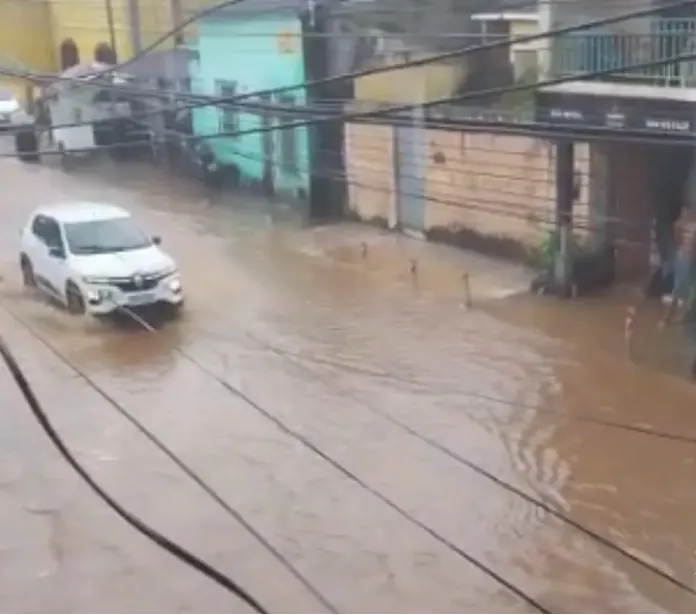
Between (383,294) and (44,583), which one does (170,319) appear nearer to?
(383,294)

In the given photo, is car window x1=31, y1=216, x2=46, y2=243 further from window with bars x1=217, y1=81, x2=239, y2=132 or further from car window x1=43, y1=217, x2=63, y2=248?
window with bars x1=217, y1=81, x2=239, y2=132

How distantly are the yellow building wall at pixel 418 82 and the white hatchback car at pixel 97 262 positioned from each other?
3.87 m

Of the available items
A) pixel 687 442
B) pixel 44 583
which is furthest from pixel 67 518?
pixel 687 442

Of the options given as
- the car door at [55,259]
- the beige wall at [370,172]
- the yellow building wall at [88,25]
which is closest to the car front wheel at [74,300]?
the car door at [55,259]

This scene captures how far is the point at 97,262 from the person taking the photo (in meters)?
13.0

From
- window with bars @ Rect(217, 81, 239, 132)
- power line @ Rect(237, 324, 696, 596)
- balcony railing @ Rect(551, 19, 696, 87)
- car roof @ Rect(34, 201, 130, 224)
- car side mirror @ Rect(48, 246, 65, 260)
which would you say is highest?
balcony railing @ Rect(551, 19, 696, 87)

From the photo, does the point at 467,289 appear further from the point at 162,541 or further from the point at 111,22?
the point at 111,22

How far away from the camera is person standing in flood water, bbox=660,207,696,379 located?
11.2 m

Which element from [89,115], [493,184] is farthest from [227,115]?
[493,184]

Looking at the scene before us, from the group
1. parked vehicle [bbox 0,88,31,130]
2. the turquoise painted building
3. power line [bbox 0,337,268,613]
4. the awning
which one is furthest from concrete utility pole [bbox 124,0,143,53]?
power line [bbox 0,337,268,613]

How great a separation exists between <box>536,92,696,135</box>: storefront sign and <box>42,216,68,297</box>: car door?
17.7 ft

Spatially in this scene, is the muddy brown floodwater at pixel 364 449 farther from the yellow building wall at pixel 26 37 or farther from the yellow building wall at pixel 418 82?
the yellow building wall at pixel 26 37

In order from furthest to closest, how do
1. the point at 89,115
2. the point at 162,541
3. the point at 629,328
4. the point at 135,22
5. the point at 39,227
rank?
the point at 135,22
the point at 89,115
the point at 39,227
the point at 629,328
the point at 162,541

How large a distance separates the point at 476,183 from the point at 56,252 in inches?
202
